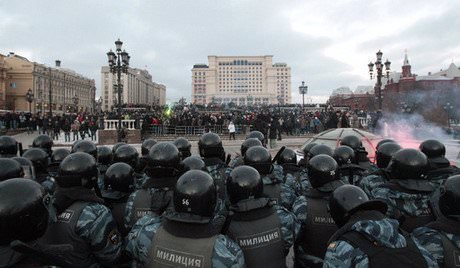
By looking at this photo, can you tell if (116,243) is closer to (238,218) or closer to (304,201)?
(238,218)

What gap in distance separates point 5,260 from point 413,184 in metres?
3.46

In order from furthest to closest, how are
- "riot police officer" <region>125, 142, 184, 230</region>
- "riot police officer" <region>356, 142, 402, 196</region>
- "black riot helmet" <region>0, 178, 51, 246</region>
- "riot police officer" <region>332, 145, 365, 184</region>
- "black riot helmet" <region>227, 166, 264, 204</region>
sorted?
1. "riot police officer" <region>332, 145, 365, 184</region>
2. "riot police officer" <region>356, 142, 402, 196</region>
3. "riot police officer" <region>125, 142, 184, 230</region>
4. "black riot helmet" <region>227, 166, 264, 204</region>
5. "black riot helmet" <region>0, 178, 51, 246</region>

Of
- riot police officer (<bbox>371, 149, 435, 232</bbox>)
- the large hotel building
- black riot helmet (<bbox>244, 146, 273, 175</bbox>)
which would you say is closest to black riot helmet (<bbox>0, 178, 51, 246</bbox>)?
black riot helmet (<bbox>244, 146, 273, 175</bbox>)

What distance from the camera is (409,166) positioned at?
150 inches

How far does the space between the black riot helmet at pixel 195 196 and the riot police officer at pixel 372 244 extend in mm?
877

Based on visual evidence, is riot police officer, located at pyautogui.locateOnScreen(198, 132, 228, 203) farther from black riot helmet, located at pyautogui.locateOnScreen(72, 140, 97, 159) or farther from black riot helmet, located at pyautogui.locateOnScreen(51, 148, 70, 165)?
black riot helmet, located at pyautogui.locateOnScreen(51, 148, 70, 165)

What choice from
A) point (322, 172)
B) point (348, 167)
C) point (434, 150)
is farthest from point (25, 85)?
point (322, 172)

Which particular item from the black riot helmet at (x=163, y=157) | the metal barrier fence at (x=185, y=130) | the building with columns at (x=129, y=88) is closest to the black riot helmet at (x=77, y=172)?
the black riot helmet at (x=163, y=157)

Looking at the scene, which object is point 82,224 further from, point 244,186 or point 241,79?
point 241,79

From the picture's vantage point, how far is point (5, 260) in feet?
6.66

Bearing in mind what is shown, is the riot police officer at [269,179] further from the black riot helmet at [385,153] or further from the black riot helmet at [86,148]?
the black riot helmet at [86,148]

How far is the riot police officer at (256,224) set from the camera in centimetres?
291

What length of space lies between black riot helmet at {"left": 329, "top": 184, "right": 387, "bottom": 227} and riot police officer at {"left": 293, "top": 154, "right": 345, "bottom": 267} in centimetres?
75

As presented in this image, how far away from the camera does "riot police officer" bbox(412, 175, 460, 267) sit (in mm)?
2568
